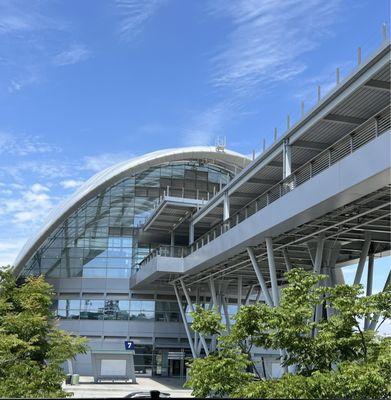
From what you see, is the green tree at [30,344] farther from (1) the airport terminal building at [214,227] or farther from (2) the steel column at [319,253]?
(2) the steel column at [319,253]

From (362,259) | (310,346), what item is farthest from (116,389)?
(310,346)

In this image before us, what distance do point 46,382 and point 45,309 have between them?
3.40m

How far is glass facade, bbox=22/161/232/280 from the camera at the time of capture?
48.9 m

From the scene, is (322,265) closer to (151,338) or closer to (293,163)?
(293,163)

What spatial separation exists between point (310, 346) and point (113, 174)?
3754 cm

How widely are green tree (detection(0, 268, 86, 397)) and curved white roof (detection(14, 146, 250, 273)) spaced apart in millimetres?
28068

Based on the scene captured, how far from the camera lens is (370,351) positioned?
1305 cm

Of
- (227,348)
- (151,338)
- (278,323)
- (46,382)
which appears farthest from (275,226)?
(151,338)

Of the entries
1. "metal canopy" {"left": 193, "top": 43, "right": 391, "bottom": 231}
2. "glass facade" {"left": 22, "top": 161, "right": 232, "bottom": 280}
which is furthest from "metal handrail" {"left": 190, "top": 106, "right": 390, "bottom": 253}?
"glass facade" {"left": 22, "top": 161, "right": 232, "bottom": 280}

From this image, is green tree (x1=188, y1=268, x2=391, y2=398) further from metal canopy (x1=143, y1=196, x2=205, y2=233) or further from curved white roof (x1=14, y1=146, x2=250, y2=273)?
curved white roof (x1=14, y1=146, x2=250, y2=273)

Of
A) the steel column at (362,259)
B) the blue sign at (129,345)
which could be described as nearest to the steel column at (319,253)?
the steel column at (362,259)

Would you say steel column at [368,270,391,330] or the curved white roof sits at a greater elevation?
the curved white roof

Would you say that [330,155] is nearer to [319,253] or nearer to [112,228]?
[319,253]

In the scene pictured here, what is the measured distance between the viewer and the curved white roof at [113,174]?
48.6 metres
